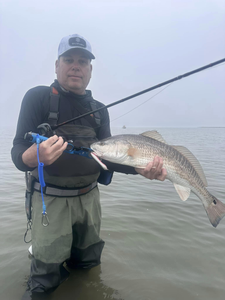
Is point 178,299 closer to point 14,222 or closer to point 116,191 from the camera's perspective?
point 14,222

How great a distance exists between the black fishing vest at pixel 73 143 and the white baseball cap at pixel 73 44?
23.9 inches

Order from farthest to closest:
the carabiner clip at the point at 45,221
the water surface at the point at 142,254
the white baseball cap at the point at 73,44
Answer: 1. the water surface at the point at 142,254
2. the white baseball cap at the point at 73,44
3. the carabiner clip at the point at 45,221

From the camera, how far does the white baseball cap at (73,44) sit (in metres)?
2.84

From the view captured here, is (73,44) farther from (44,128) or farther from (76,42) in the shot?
(44,128)

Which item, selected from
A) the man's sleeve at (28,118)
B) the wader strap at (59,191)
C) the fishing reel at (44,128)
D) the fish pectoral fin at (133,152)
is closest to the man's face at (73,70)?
the man's sleeve at (28,118)

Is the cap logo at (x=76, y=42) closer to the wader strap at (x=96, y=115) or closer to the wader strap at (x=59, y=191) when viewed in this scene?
A: the wader strap at (x=96, y=115)

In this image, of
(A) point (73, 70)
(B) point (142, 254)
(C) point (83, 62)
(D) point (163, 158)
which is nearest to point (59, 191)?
(D) point (163, 158)

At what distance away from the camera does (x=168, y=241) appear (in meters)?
4.28

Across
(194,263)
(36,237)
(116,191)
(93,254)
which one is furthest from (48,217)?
(116,191)

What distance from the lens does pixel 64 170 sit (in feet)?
8.47

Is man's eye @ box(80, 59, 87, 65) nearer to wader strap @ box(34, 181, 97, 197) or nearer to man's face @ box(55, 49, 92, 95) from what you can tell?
man's face @ box(55, 49, 92, 95)

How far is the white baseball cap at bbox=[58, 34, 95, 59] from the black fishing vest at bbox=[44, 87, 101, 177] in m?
0.61

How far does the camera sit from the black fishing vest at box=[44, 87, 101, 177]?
256 cm

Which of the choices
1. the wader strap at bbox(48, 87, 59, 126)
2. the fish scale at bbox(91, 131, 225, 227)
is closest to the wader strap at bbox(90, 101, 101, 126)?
the fish scale at bbox(91, 131, 225, 227)
